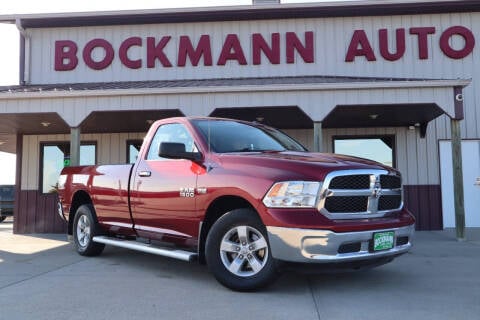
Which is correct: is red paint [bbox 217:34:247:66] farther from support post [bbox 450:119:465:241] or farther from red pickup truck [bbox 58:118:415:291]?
red pickup truck [bbox 58:118:415:291]

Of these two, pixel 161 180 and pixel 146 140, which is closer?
pixel 161 180

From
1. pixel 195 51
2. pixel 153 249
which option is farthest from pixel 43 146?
pixel 153 249

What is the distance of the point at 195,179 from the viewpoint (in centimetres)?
510

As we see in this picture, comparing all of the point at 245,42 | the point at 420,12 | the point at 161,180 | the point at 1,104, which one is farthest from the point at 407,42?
the point at 1,104

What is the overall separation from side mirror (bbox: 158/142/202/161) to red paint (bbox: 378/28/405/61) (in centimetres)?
826

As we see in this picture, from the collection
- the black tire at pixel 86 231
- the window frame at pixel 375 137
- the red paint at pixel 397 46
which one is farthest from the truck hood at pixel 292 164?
the red paint at pixel 397 46

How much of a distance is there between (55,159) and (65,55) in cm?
285

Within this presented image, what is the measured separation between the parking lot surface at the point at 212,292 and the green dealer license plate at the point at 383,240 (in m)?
0.49

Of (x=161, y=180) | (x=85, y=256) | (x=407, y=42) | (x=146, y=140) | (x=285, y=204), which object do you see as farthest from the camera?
(x=407, y=42)

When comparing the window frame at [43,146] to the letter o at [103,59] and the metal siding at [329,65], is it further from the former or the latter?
the letter o at [103,59]

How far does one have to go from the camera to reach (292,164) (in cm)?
447

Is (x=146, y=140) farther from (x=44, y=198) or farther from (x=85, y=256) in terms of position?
(x=44, y=198)

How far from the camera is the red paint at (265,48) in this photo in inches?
471

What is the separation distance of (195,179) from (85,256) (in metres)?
3.14
